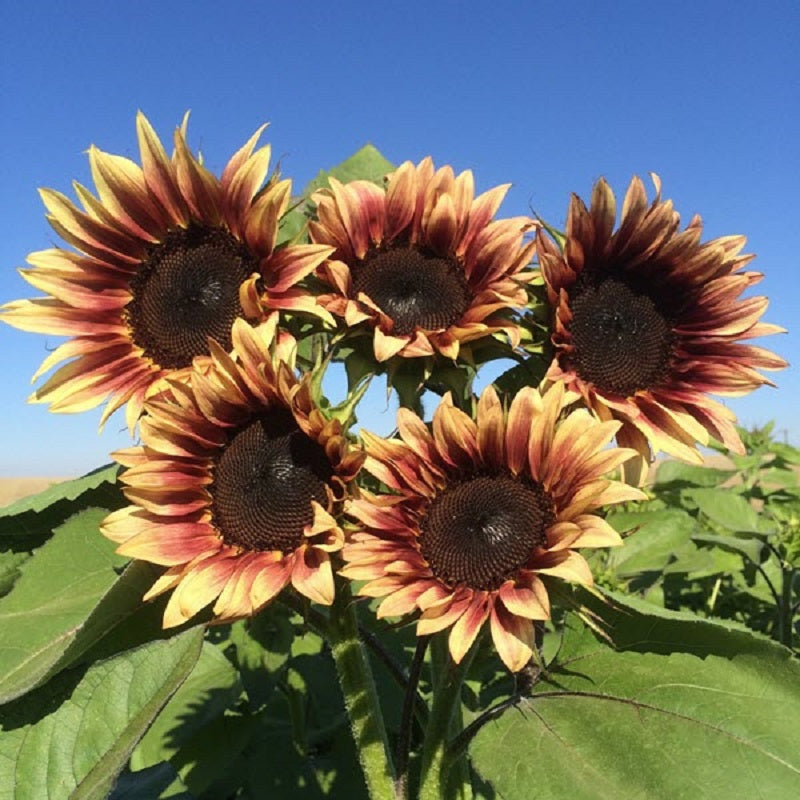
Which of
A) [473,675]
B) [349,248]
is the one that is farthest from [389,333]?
[473,675]

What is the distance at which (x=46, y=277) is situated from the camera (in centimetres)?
158

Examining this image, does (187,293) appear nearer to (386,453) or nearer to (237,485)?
(237,485)

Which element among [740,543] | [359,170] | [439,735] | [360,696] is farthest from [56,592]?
[740,543]

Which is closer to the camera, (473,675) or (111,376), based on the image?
(111,376)

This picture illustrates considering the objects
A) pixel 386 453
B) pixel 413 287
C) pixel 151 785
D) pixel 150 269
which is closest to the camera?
pixel 386 453

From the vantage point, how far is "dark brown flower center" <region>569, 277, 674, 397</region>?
59.6 inches

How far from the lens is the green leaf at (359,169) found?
179 cm

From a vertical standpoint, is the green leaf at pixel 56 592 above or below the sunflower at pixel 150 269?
below

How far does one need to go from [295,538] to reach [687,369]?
736 millimetres

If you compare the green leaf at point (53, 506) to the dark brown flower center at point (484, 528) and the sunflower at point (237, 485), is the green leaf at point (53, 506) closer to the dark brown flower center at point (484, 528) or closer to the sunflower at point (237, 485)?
the sunflower at point (237, 485)

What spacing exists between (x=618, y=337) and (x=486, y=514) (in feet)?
1.28

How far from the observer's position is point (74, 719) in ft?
5.30

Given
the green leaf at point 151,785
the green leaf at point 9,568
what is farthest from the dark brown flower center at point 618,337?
the green leaf at point 151,785

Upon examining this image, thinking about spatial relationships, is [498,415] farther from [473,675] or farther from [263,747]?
[263,747]
